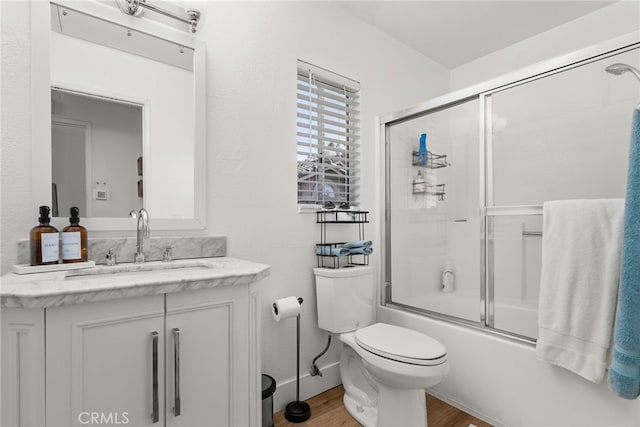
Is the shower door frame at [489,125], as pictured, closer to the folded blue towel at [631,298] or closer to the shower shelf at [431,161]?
the shower shelf at [431,161]

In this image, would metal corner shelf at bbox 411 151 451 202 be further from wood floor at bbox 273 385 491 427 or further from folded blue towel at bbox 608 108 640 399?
wood floor at bbox 273 385 491 427

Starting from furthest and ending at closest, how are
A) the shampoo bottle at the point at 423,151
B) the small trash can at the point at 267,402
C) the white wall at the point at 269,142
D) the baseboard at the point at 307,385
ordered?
the shampoo bottle at the point at 423,151 → the baseboard at the point at 307,385 → the white wall at the point at 269,142 → the small trash can at the point at 267,402

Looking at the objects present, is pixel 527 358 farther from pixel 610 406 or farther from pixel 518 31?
pixel 518 31

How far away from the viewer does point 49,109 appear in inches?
49.2

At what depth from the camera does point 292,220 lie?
75.6 inches

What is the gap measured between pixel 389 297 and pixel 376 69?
168 cm

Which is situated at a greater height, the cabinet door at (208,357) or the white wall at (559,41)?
the white wall at (559,41)

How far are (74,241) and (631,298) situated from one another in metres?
2.04

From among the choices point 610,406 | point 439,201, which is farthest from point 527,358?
point 439,201

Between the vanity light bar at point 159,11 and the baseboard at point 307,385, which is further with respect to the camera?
the baseboard at point 307,385

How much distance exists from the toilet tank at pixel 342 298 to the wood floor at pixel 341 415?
0.43 meters

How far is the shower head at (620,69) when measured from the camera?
140 centimetres

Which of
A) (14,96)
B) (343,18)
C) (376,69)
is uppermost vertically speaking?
(343,18)

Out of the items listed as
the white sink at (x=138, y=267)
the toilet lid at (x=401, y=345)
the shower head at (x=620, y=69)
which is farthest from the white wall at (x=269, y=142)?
the shower head at (x=620, y=69)
